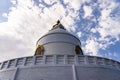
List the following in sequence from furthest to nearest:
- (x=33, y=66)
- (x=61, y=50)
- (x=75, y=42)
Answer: (x=75, y=42) < (x=61, y=50) < (x=33, y=66)

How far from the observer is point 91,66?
10.3m

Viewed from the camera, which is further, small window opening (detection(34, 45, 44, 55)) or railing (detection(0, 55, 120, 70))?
small window opening (detection(34, 45, 44, 55))

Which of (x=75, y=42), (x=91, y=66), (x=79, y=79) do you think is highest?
(x=75, y=42)

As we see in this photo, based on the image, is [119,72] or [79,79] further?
[119,72]

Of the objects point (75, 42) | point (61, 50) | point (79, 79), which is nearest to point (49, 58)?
point (79, 79)

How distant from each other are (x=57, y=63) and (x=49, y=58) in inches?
23.1

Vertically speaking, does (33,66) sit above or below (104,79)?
above

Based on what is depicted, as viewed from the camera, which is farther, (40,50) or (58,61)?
(40,50)

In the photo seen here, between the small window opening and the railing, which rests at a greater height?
the small window opening

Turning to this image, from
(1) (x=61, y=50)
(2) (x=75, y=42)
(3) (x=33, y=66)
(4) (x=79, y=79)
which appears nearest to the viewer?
(4) (x=79, y=79)

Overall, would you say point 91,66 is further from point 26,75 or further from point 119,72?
point 26,75

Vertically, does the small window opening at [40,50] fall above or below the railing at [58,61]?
above

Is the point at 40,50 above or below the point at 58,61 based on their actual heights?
above

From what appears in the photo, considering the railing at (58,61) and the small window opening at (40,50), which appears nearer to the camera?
the railing at (58,61)
